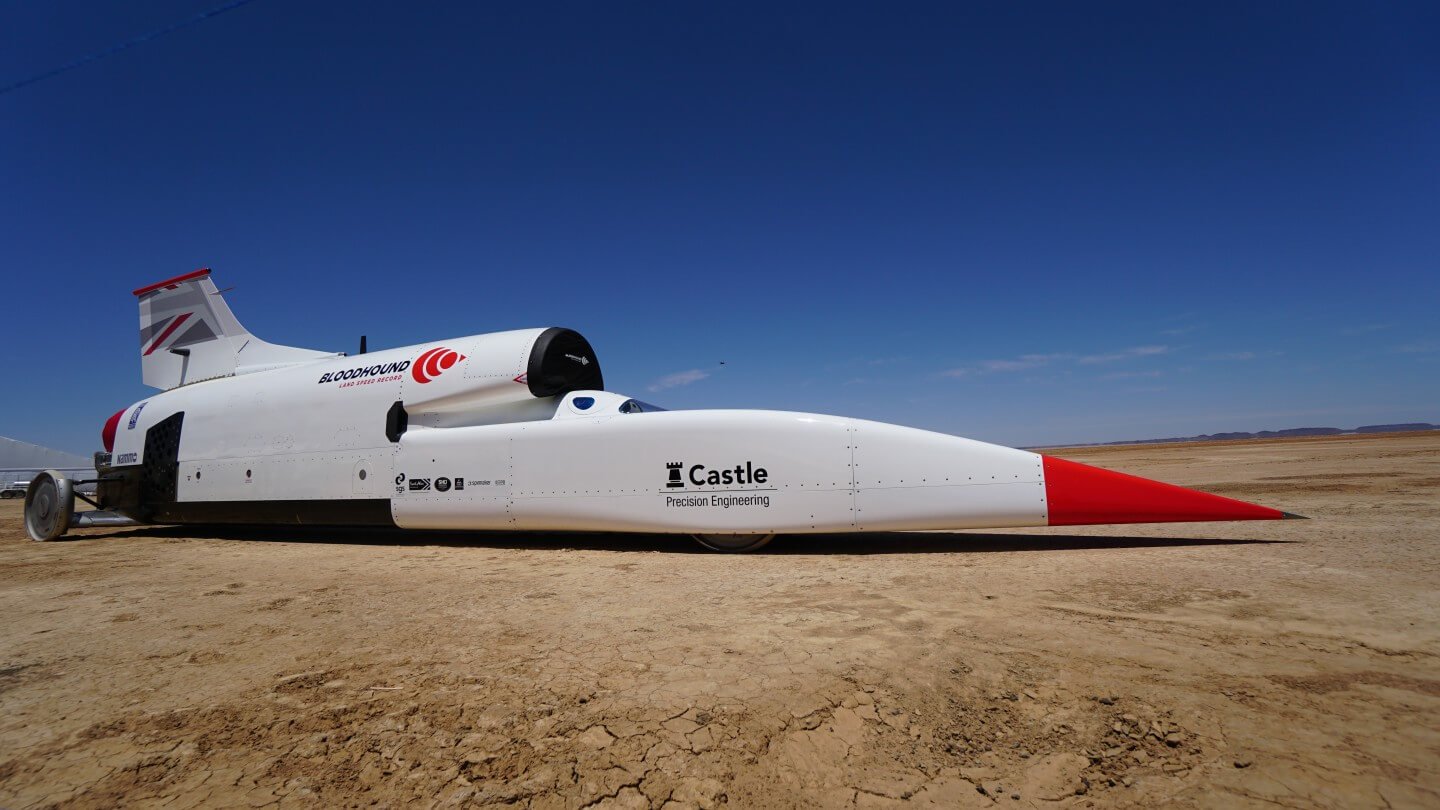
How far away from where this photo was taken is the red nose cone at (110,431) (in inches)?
382

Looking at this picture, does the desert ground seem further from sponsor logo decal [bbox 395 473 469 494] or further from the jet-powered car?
sponsor logo decal [bbox 395 473 469 494]

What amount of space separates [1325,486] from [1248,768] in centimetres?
1160

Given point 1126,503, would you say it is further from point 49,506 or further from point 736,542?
point 49,506

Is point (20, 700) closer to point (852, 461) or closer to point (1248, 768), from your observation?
point (1248, 768)

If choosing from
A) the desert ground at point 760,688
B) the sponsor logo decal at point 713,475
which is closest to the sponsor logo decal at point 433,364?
the desert ground at point 760,688

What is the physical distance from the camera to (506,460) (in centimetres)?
658

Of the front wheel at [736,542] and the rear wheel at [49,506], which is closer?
the front wheel at [736,542]

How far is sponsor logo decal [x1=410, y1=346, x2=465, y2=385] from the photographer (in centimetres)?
731

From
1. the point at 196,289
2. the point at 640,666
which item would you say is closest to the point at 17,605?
the point at 640,666

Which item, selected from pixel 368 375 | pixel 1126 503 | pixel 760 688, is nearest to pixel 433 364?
pixel 368 375

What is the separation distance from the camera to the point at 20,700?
256 cm

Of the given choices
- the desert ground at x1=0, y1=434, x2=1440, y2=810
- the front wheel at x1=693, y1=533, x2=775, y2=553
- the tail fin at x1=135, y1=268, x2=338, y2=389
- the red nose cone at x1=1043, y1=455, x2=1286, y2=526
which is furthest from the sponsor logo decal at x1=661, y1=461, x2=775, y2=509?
the tail fin at x1=135, y1=268, x2=338, y2=389

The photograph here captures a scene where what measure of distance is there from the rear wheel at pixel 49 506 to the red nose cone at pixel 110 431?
82 centimetres

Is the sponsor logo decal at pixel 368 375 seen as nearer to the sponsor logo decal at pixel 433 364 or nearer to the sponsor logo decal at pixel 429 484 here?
the sponsor logo decal at pixel 433 364
